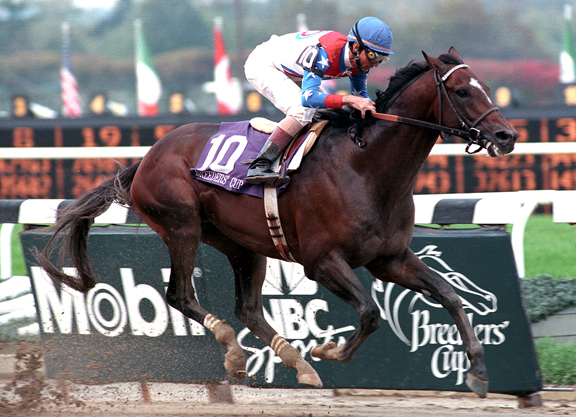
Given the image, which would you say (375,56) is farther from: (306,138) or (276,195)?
(276,195)

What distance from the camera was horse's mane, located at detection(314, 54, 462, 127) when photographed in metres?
3.42

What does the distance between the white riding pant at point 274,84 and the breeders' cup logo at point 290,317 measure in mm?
872

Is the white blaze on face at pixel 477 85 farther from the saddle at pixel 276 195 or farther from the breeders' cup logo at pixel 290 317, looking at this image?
the breeders' cup logo at pixel 290 317

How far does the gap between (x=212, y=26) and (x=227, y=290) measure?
38095 millimetres

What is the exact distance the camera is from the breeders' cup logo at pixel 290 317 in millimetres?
3996

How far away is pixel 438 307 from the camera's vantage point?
152 inches

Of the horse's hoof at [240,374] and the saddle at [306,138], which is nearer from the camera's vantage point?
the saddle at [306,138]

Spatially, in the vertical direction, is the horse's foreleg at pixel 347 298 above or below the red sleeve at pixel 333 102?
below

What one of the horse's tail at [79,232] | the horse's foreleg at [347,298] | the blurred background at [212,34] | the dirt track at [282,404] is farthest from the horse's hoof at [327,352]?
the blurred background at [212,34]

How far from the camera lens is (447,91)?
10.7 ft

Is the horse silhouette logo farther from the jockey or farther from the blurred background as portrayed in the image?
the blurred background

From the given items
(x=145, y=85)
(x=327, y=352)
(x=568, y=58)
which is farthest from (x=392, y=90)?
(x=568, y=58)

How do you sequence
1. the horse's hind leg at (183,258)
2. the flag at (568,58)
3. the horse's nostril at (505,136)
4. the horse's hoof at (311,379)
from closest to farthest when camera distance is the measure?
the horse's nostril at (505,136) < the horse's hoof at (311,379) < the horse's hind leg at (183,258) < the flag at (568,58)

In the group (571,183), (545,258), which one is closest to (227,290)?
(545,258)
